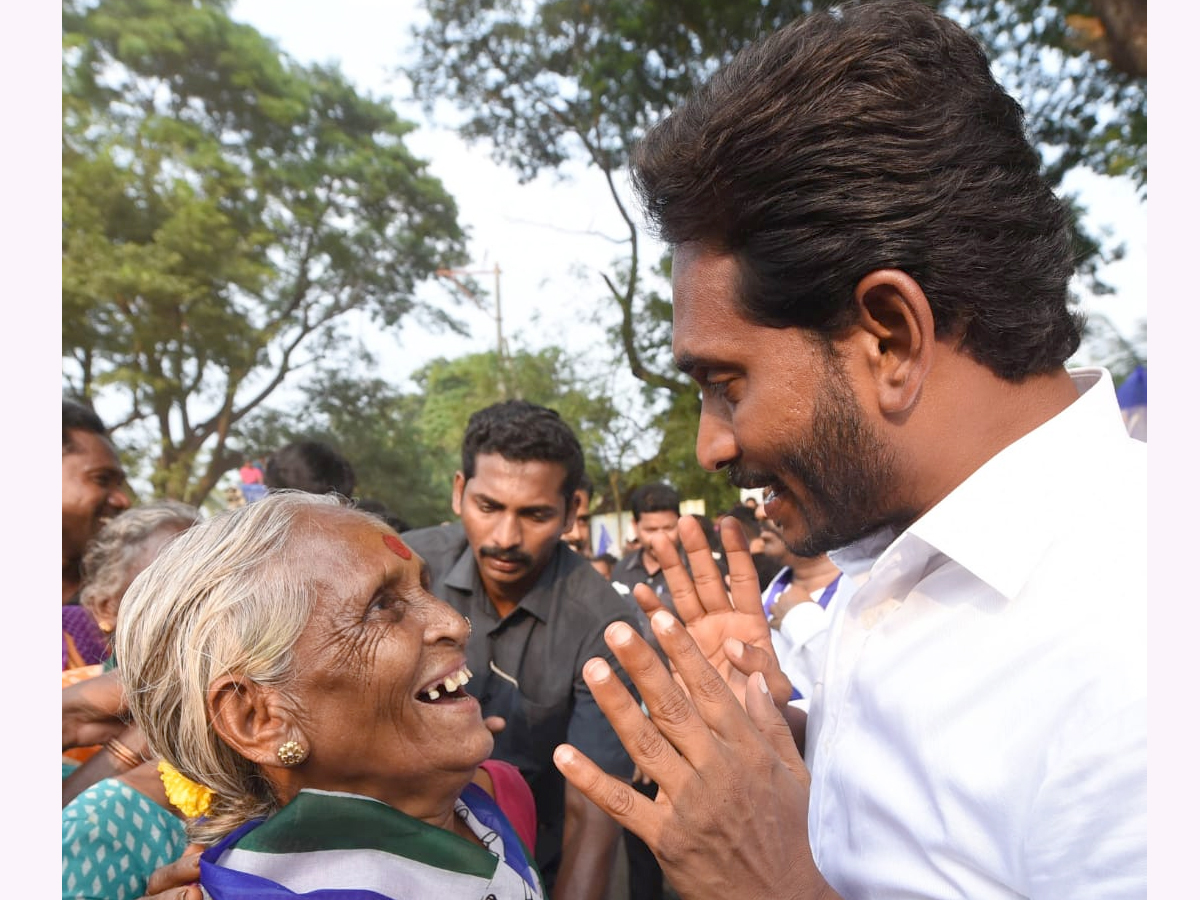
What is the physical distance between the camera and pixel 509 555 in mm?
3529

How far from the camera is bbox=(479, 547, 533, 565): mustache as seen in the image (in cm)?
353

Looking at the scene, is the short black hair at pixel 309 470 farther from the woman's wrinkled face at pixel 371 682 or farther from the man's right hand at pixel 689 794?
the man's right hand at pixel 689 794

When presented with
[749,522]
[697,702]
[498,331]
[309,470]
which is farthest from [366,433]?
[697,702]

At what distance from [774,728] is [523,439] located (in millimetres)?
2374

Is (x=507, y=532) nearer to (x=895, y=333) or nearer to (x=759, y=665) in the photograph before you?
(x=759, y=665)

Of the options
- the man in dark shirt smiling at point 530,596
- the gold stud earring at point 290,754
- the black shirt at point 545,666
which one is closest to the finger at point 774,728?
the gold stud earring at point 290,754

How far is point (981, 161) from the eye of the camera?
1.47 m

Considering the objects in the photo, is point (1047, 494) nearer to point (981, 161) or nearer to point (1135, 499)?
point (1135, 499)

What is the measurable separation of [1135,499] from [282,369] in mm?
20081

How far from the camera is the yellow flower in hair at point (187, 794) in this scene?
72.1 inches

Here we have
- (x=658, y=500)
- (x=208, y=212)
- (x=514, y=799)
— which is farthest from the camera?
(x=208, y=212)

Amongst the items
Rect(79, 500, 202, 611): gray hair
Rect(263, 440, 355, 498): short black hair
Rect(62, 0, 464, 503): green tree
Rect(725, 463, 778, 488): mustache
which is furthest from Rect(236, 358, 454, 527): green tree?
Rect(725, 463, 778, 488): mustache

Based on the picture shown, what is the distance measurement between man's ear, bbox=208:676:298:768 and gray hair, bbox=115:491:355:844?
0.02 m

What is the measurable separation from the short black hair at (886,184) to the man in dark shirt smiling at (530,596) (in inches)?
68.5
